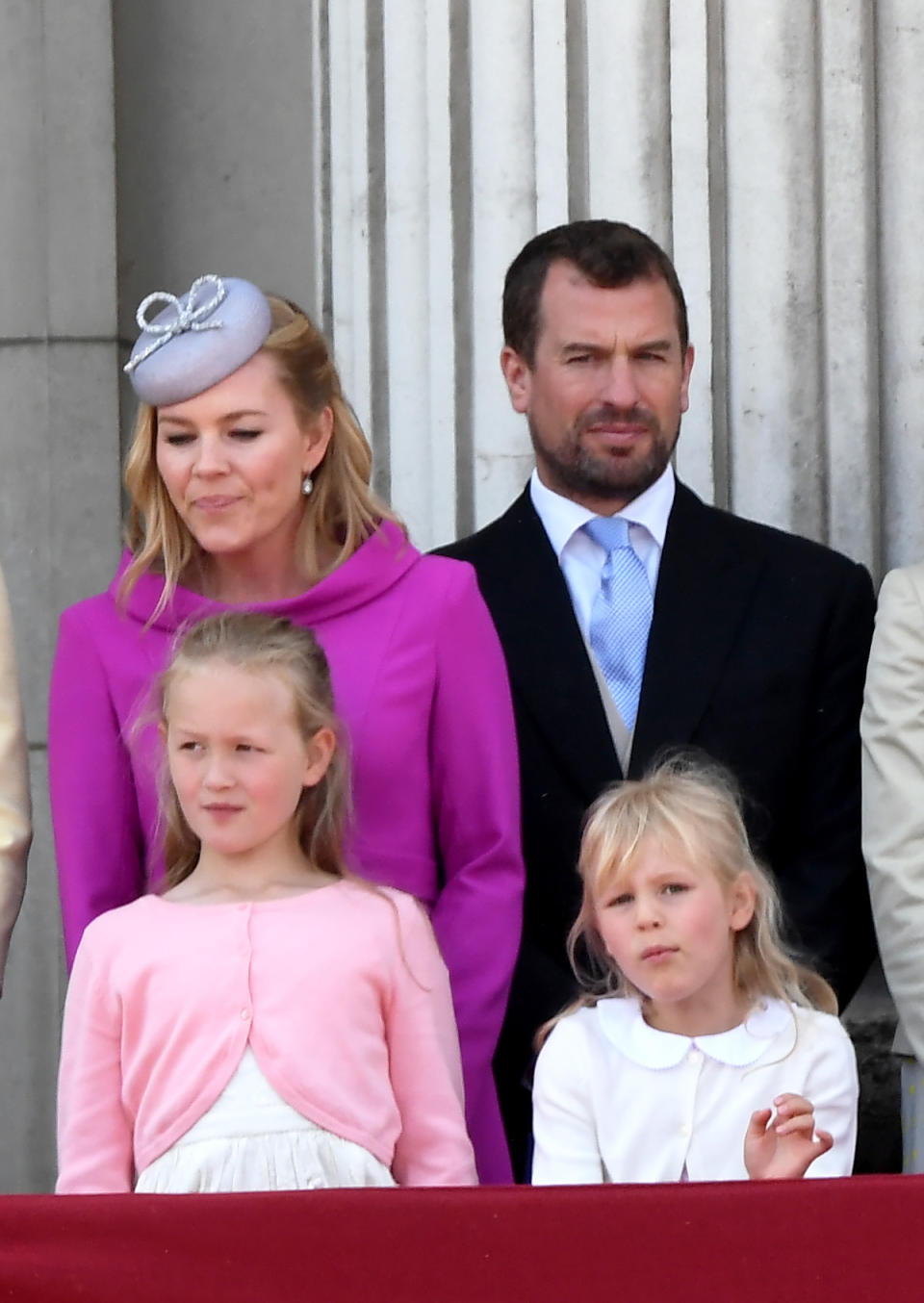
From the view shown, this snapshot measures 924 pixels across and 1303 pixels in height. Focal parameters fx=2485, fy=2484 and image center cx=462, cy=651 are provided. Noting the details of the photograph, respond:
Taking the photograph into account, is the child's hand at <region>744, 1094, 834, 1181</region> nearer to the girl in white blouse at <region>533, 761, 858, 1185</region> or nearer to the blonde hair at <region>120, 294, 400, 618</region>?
the girl in white blouse at <region>533, 761, 858, 1185</region>

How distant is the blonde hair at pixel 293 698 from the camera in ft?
10.4

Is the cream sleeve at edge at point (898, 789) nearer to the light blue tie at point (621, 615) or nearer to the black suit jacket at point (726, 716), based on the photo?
the black suit jacket at point (726, 716)

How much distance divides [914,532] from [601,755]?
3.55 ft

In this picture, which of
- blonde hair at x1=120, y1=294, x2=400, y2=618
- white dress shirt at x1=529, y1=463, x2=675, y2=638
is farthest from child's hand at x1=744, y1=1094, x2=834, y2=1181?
white dress shirt at x1=529, y1=463, x2=675, y2=638

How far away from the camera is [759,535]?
392 cm

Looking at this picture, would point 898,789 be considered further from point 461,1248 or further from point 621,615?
point 461,1248

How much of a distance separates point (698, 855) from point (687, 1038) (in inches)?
9.2

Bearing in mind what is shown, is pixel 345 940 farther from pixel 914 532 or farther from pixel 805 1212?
pixel 914 532

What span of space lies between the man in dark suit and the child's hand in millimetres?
684

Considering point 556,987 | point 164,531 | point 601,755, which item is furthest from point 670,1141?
point 164,531

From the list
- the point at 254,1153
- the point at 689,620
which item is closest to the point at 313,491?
the point at 689,620

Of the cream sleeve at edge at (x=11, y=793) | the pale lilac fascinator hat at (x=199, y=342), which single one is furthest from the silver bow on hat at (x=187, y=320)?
the cream sleeve at edge at (x=11, y=793)

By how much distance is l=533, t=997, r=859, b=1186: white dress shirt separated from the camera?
309cm

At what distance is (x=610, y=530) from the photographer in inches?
153
